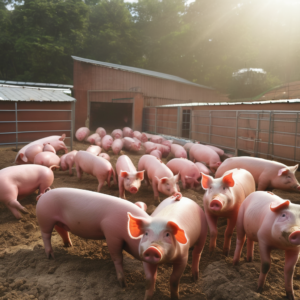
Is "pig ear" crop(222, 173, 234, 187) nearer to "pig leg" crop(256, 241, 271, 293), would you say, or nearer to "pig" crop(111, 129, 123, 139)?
"pig leg" crop(256, 241, 271, 293)

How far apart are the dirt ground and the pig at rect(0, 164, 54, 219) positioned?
44cm

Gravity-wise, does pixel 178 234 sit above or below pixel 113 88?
below

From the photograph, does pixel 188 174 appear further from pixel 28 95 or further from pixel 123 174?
pixel 28 95

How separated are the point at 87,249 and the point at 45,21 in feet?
68.0

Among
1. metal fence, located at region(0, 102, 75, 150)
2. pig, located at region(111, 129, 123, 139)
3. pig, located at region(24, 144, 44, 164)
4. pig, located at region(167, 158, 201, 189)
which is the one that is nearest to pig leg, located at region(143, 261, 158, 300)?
pig, located at region(167, 158, 201, 189)

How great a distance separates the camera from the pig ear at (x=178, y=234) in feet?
6.02

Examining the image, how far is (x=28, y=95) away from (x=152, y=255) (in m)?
8.76

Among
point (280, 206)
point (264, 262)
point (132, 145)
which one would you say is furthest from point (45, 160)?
point (280, 206)

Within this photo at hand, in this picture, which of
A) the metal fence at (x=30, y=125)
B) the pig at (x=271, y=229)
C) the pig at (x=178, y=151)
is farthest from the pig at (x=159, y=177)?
the metal fence at (x=30, y=125)

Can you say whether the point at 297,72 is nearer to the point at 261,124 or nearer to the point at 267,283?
the point at 261,124

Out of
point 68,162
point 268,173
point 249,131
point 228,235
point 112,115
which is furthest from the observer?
point 112,115

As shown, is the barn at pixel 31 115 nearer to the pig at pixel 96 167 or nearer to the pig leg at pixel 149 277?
the pig at pixel 96 167

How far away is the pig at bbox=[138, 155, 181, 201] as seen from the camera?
429cm

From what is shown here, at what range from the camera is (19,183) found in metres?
3.77
